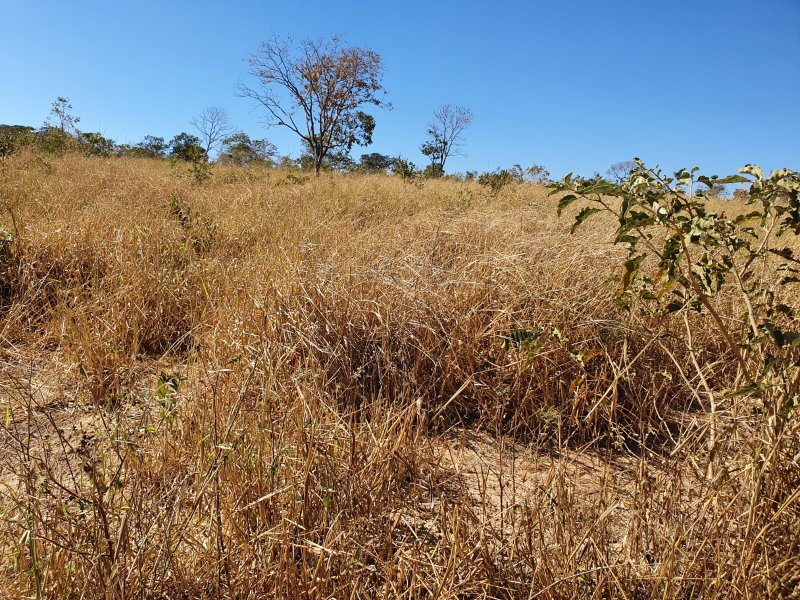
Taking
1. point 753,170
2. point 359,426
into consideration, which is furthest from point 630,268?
point 359,426

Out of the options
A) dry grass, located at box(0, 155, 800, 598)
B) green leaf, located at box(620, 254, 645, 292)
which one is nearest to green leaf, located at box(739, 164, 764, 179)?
green leaf, located at box(620, 254, 645, 292)

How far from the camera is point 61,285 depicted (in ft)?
9.92

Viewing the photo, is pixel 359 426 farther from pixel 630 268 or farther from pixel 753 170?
pixel 753 170

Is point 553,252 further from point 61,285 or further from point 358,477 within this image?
point 61,285

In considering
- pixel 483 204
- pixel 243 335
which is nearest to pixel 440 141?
pixel 483 204

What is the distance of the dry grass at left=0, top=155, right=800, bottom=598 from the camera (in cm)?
115

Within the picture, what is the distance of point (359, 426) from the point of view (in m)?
1.86

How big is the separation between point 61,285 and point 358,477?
2.71m

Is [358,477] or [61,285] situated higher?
[61,285]

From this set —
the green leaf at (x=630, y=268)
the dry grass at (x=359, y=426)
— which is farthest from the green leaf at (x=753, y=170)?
the dry grass at (x=359, y=426)

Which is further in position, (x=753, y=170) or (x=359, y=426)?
(x=359, y=426)

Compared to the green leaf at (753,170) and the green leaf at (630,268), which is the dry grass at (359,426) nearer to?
the green leaf at (630,268)

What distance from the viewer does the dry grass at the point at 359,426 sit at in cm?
115

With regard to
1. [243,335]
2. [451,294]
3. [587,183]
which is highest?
[587,183]
